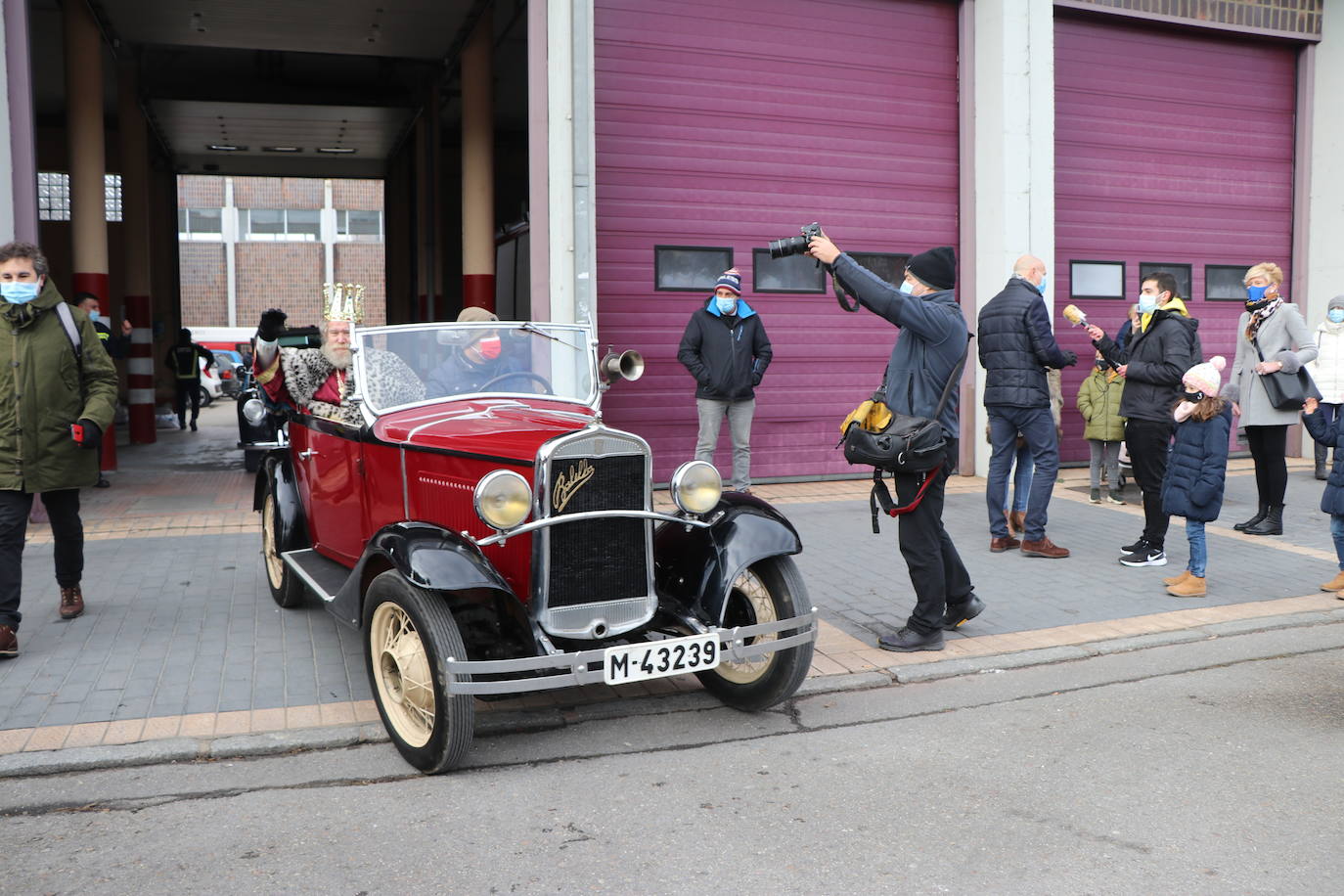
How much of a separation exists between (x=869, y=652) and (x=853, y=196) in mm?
6648

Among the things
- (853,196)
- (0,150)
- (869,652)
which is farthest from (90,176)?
(869,652)

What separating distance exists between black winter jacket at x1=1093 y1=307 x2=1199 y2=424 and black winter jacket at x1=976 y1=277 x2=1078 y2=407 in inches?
18.7

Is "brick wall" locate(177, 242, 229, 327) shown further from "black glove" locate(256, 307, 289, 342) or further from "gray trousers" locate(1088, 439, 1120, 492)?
"gray trousers" locate(1088, 439, 1120, 492)

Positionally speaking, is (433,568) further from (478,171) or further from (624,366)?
(478,171)

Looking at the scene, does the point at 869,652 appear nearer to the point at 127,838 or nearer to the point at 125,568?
the point at 127,838

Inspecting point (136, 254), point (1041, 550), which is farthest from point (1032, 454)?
point (136, 254)

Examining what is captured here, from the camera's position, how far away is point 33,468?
17.5 feet

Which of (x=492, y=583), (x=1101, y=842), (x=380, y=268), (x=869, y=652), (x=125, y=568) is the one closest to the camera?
(x=1101, y=842)

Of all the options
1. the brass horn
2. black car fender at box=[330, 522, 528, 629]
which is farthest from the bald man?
black car fender at box=[330, 522, 528, 629]

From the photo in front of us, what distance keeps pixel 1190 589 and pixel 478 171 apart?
11.6 metres

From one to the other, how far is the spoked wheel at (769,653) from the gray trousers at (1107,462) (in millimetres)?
6254

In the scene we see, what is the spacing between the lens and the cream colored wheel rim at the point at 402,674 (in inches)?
Result: 155

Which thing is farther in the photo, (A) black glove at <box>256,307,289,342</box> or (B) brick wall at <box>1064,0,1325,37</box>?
(B) brick wall at <box>1064,0,1325,37</box>

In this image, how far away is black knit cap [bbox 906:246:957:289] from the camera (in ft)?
17.0
